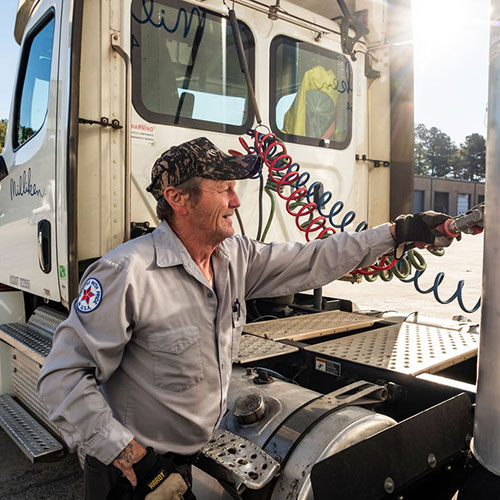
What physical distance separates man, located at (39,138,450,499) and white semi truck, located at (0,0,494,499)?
0.59 feet

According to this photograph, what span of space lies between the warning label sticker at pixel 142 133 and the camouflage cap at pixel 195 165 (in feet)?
3.49

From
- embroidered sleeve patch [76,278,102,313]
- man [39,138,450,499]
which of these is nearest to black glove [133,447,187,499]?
man [39,138,450,499]

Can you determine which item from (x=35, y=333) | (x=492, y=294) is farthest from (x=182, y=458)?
(x=35, y=333)

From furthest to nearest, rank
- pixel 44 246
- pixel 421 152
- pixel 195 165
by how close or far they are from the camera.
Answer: pixel 421 152, pixel 44 246, pixel 195 165

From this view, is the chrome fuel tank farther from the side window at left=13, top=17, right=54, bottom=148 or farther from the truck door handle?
the side window at left=13, top=17, right=54, bottom=148

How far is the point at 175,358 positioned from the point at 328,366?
85cm

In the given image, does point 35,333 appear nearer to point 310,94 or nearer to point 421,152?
point 310,94

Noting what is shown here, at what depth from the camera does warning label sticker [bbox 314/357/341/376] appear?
7.40ft

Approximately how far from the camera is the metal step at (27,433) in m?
2.61

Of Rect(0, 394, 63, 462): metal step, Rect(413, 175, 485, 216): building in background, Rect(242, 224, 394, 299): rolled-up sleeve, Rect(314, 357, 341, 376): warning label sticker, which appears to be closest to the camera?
Rect(242, 224, 394, 299): rolled-up sleeve

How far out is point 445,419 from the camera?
1.62 meters

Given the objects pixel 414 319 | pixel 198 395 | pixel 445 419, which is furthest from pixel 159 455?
pixel 414 319

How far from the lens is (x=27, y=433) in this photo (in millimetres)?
2865

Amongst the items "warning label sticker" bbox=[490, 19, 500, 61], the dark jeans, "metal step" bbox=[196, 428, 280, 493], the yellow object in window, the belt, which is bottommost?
the dark jeans
